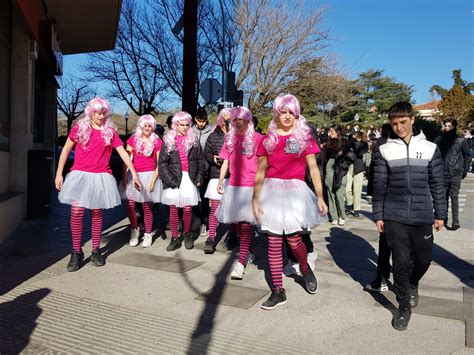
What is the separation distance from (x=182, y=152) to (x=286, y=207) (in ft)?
8.50

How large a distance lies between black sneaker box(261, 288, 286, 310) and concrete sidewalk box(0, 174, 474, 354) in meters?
0.08

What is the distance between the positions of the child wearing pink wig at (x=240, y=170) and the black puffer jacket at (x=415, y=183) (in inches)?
70.4

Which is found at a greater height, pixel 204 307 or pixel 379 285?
pixel 379 285

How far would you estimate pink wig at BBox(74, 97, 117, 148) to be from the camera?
5.58m

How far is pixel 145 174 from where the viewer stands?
7023mm

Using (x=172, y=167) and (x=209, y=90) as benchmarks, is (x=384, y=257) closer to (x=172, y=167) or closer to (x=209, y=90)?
(x=172, y=167)

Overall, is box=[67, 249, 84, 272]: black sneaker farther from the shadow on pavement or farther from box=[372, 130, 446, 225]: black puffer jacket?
box=[372, 130, 446, 225]: black puffer jacket

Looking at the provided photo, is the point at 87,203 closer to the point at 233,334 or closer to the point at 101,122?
the point at 101,122

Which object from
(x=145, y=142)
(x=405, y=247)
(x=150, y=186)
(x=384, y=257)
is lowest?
(x=384, y=257)

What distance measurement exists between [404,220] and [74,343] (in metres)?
2.82

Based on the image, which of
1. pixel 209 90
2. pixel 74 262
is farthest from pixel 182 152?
pixel 209 90

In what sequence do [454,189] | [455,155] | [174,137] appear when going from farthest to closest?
1. [454,189]
2. [455,155]
3. [174,137]

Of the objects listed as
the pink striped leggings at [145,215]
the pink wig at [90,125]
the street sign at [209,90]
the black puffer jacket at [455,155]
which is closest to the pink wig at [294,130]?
the pink wig at [90,125]

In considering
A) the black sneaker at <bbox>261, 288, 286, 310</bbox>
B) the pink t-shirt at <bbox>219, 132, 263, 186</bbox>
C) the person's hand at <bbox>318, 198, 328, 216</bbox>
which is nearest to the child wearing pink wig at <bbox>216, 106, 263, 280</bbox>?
the pink t-shirt at <bbox>219, 132, 263, 186</bbox>
